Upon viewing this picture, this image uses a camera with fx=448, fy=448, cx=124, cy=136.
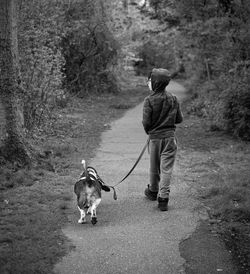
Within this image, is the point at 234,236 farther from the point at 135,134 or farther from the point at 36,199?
the point at 135,134

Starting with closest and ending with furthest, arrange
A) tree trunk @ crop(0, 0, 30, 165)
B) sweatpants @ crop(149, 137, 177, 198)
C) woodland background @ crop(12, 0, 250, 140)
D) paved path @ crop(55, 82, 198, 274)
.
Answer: paved path @ crop(55, 82, 198, 274) < sweatpants @ crop(149, 137, 177, 198) < tree trunk @ crop(0, 0, 30, 165) < woodland background @ crop(12, 0, 250, 140)

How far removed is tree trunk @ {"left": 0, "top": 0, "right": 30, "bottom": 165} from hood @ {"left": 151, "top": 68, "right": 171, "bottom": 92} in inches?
117

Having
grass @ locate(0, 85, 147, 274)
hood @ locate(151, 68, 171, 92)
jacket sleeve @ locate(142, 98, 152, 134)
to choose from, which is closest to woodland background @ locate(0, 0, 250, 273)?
grass @ locate(0, 85, 147, 274)

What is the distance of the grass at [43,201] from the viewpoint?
498 centimetres

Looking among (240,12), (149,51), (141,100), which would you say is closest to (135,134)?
(240,12)

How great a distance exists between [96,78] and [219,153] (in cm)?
1484

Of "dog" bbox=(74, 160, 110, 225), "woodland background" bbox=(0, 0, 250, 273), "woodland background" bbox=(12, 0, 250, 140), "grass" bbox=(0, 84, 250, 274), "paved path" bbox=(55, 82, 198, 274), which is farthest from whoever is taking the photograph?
"woodland background" bbox=(12, 0, 250, 140)

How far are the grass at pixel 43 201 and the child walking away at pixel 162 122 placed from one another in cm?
150

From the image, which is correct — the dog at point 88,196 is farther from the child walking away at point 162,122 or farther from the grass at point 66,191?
the child walking away at point 162,122

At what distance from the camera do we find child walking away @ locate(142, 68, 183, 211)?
654cm

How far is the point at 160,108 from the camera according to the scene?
21.6 ft

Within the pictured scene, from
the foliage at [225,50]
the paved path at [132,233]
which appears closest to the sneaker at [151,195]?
the paved path at [132,233]

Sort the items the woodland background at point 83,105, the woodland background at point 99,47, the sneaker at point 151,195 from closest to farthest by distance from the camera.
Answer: the woodland background at point 83,105 < the sneaker at point 151,195 < the woodland background at point 99,47

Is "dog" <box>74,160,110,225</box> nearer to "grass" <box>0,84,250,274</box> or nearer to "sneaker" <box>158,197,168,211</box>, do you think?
"grass" <box>0,84,250,274</box>
